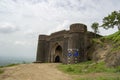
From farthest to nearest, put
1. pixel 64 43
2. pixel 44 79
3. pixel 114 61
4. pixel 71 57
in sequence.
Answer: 1. pixel 64 43
2. pixel 71 57
3. pixel 114 61
4. pixel 44 79

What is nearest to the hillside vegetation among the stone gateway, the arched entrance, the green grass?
the stone gateway

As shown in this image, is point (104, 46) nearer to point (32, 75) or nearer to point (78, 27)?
point (78, 27)

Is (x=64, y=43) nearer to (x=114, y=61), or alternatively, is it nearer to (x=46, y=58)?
(x=46, y=58)

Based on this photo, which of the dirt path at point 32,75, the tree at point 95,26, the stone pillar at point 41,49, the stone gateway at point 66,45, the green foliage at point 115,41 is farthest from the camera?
the stone pillar at point 41,49

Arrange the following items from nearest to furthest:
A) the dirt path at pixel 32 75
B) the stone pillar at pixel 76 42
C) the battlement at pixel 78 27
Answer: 1. the dirt path at pixel 32 75
2. the stone pillar at pixel 76 42
3. the battlement at pixel 78 27

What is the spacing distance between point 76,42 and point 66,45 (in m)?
3.32

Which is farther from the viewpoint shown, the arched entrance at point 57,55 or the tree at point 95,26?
the arched entrance at point 57,55

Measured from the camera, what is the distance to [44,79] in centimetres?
1045

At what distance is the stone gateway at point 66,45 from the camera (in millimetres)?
22828

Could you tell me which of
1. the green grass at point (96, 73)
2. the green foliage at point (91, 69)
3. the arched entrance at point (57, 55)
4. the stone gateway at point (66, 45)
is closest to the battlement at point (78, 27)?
the stone gateway at point (66, 45)

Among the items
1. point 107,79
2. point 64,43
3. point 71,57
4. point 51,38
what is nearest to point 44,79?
point 107,79

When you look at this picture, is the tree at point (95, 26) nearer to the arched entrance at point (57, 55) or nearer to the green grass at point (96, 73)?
the arched entrance at point (57, 55)

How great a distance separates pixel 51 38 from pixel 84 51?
28.4 ft

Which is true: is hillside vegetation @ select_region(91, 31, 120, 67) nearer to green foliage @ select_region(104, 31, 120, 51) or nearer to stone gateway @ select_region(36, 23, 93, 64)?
green foliage @ select_region(104, 31, 120, 51)
